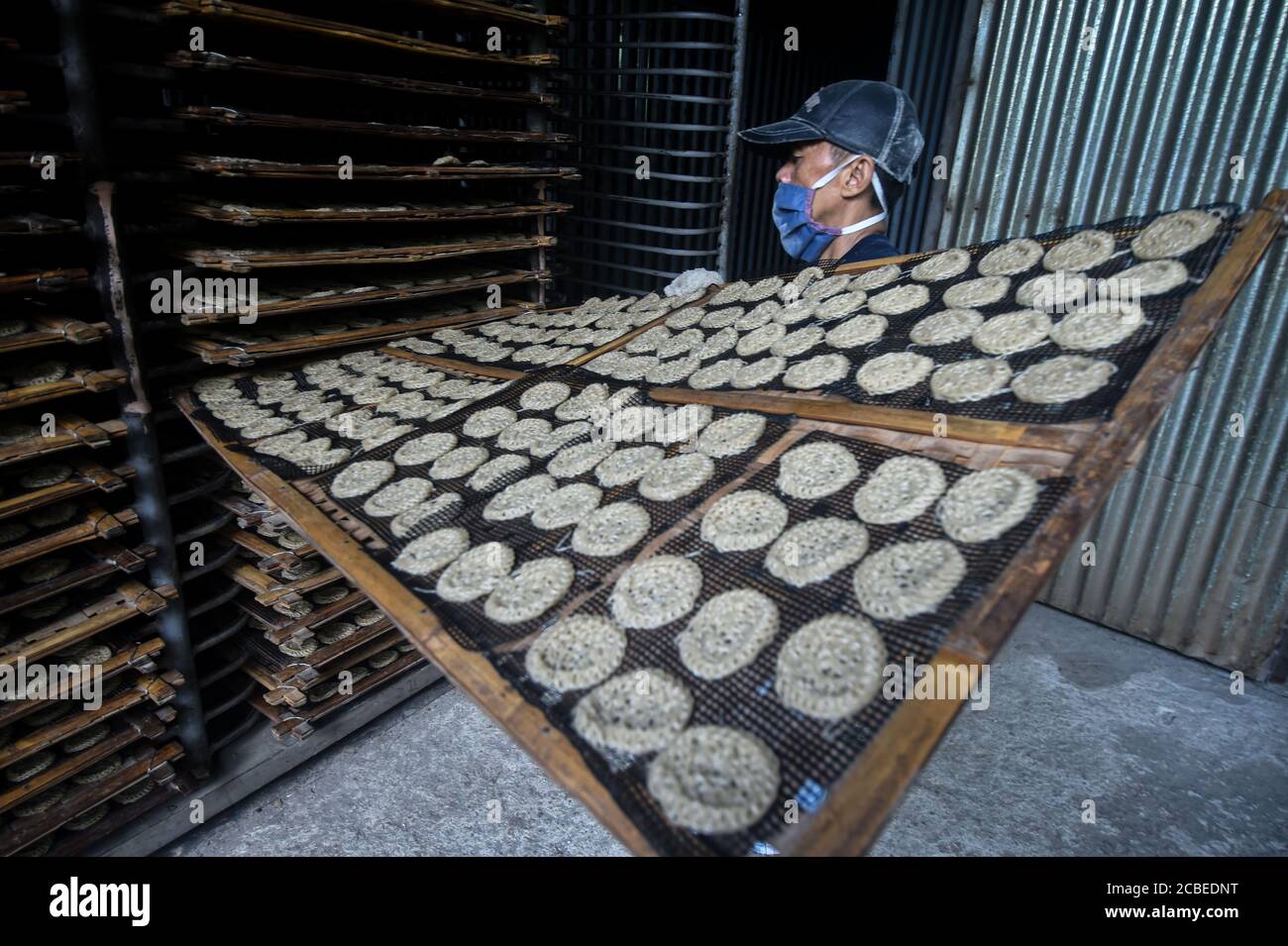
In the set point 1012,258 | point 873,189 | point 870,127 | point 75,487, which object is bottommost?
point 75,487

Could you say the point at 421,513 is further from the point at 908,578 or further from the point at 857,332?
the point at 857,332

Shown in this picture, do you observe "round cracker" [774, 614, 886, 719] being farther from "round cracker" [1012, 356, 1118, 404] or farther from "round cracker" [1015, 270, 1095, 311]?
"round cracker" [1015, 270, 1095, 311]

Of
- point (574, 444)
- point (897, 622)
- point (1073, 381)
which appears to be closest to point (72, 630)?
point (574, 444)

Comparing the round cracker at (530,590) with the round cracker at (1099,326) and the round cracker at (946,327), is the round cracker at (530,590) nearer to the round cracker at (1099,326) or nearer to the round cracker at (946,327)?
the round cracker at (946,327)

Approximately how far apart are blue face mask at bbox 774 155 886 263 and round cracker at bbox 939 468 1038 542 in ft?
6.00

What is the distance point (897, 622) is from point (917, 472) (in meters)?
0.43

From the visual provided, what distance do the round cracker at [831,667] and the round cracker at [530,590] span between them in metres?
0.52

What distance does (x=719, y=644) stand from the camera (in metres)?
1.29

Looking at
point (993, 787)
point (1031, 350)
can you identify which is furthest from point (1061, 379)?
point (993, 787)

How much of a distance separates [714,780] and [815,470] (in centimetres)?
80

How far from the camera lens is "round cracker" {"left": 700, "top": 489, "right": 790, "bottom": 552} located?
1.51 meters

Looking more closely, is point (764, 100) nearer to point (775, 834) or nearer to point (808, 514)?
point (808, 514)

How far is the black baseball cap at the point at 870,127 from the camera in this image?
2.76 metres

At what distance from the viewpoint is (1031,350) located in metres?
1.70
